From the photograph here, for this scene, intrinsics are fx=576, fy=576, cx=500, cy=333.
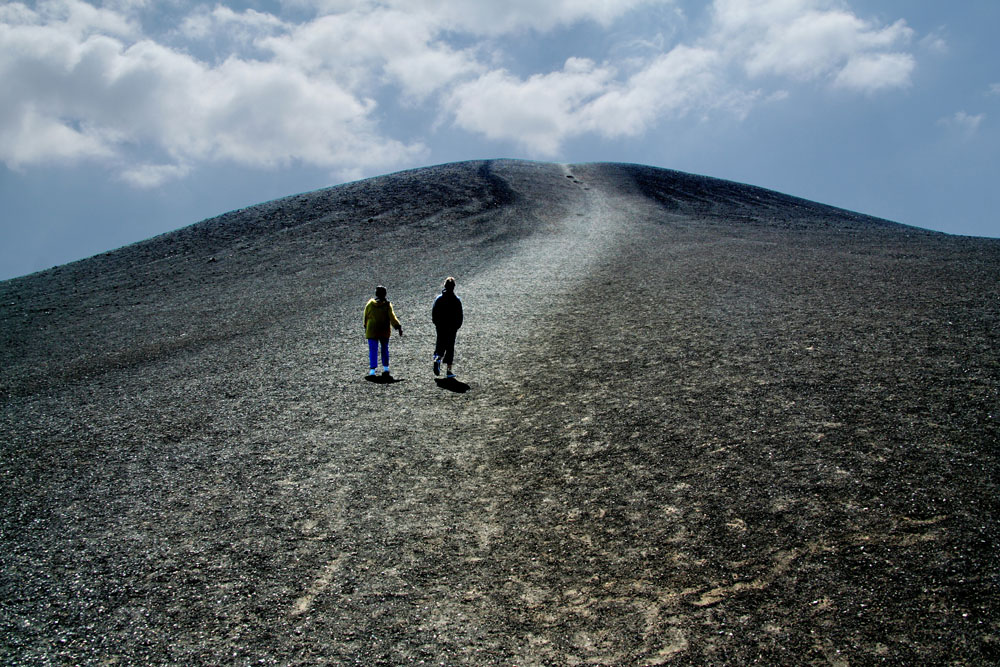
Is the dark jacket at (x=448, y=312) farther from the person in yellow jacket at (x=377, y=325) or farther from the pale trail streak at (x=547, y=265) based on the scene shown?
the pale trail streak at (x=547, y=265)

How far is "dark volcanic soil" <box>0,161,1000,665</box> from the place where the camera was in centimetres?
476

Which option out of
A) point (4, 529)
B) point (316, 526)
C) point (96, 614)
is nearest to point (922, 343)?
point (316, 526)

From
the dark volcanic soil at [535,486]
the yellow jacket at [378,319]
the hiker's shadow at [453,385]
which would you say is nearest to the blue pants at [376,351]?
the yellow jacket at [378,319]

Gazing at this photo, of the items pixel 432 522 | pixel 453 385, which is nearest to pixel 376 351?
pixel 453 385

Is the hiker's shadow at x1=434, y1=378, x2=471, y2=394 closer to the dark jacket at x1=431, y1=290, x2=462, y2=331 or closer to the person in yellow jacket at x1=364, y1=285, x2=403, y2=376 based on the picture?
the dark jacket at x1=431, y1=290, x2=462, y2=331

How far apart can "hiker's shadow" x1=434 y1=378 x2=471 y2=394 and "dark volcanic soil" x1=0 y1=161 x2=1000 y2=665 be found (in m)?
0.09

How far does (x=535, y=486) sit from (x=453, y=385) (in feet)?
14.7

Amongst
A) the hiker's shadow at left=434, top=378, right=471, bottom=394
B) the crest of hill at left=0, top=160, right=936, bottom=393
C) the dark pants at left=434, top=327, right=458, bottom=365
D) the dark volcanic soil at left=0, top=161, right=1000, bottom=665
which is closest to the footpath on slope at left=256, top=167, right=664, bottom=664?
the dark volcanic soil at left=0, top=161, right=1000, bottom=665

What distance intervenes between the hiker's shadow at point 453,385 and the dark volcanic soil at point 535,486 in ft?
0.30

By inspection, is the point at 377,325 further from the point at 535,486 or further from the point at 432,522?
the point at 432,522

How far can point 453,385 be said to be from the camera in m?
11.3

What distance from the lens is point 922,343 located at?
11.0 m

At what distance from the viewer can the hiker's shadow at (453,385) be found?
36.3 ft

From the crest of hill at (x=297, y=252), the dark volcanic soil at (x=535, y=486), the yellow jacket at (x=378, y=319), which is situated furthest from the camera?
the crest of hill at (x=297, y=252)
